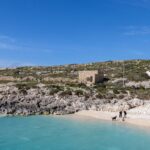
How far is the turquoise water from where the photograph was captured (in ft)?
142

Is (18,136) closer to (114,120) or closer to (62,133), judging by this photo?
(62,133)

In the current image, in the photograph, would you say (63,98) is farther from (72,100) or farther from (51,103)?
(51,103)

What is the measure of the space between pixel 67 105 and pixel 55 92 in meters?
4.50

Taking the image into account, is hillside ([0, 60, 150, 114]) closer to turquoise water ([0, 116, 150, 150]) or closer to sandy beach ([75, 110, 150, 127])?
sandy beach ([75, 110, 150, 127])

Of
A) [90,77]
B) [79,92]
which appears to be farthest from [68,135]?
[90,77]

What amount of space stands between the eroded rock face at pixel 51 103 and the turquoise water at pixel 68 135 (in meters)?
7.02

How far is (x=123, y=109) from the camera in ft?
217

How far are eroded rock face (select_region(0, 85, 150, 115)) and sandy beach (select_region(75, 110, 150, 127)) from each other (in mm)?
2608

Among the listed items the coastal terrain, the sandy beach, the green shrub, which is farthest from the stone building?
the sandy beach

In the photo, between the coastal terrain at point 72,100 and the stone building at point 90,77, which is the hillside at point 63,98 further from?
the stone building at point 90,77

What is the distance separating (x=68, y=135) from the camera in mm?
49531

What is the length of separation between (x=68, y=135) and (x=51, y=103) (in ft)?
69.7

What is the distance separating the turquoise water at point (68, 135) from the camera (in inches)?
1708

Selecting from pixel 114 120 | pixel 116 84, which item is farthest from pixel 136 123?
pixel 116 84
